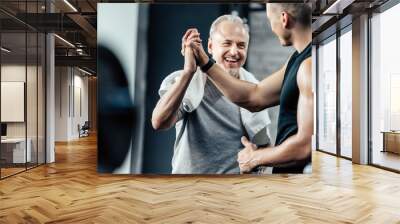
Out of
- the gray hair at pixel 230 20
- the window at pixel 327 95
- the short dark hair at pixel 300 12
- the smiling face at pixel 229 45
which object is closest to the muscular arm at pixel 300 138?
the short dark hair at pixel 300 12

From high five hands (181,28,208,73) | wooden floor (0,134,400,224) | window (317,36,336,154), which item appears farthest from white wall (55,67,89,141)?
high five hands (181,28,208,73)

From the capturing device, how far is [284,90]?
602 cm

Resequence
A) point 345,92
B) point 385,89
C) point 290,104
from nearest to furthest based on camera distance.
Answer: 1. point 290,104
2. point 385,89
3. point 345,92

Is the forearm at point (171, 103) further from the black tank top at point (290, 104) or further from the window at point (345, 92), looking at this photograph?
the window at point (345, 92)

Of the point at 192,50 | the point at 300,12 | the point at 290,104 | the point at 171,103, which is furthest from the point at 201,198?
the point at 300,12

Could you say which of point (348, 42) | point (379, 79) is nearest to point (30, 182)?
point (379, 79)

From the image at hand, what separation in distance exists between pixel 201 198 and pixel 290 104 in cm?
215

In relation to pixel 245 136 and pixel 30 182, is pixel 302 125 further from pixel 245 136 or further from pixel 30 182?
pixel 30 182

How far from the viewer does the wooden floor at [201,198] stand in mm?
3926

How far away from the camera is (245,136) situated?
6.09 meters

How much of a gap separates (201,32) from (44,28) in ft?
11.7

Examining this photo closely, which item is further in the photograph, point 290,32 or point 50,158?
point 50,158

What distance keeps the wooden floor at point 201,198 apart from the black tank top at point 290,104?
0.62 metres

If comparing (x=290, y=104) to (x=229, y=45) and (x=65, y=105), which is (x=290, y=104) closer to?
(x=229, y=45)
